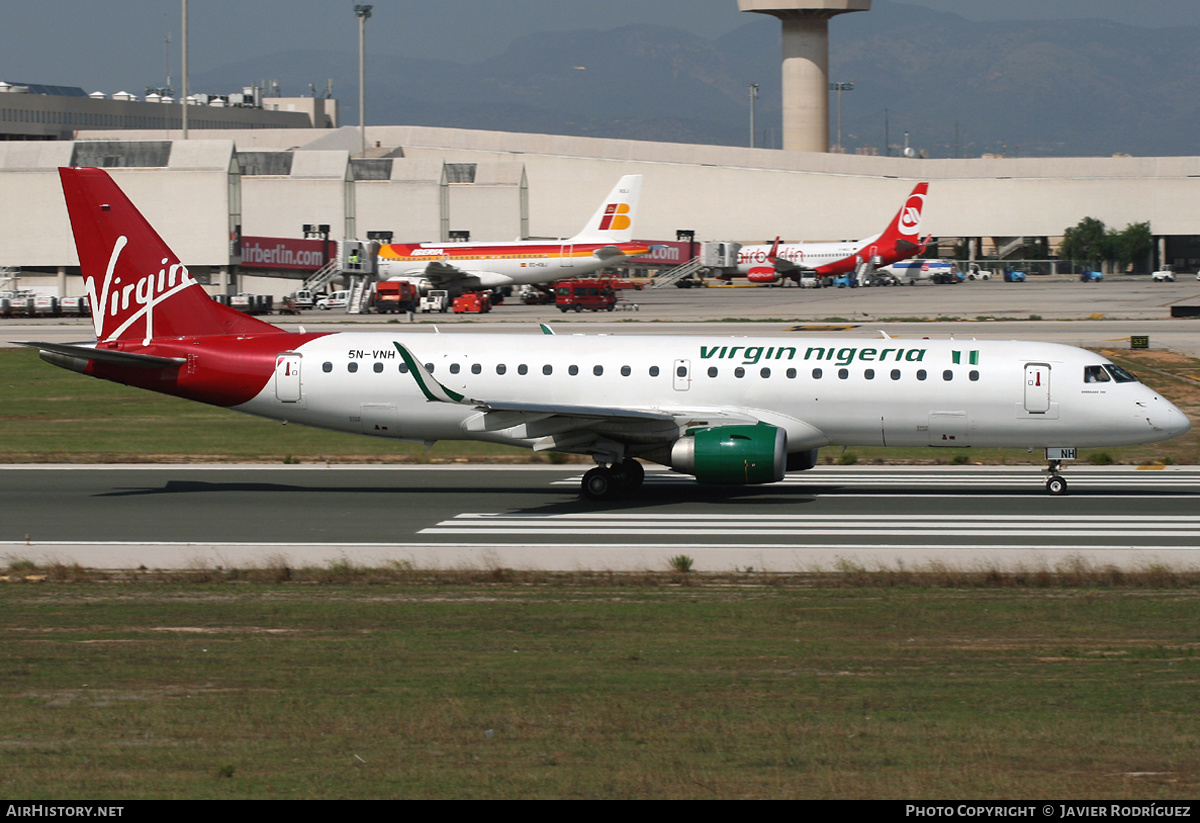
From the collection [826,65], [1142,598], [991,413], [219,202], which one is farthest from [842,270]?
[1142,598]

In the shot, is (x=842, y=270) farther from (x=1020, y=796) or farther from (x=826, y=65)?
(x=1020, y=796)

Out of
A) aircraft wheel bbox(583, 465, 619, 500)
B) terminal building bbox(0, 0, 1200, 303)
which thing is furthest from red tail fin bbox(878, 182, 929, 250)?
aircraft wheel bbox(583, 465, 619, 500)

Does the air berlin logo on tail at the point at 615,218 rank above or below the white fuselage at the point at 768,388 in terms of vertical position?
above

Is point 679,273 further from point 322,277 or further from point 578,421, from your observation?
point 578,421

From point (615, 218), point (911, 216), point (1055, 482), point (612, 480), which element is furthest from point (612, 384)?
point (911, 216)

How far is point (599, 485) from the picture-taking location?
28.6 metres

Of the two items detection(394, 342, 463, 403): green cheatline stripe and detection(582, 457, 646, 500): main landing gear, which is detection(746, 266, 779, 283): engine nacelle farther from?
detection(394, 342, 463, 403): green cheatline stripe

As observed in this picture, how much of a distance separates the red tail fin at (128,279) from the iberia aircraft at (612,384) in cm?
3

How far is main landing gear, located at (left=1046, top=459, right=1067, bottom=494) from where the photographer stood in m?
29.1

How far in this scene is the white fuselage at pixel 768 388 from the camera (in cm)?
2809

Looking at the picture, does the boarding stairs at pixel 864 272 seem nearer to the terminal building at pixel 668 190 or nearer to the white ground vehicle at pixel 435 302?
the terminal building at pixel 668 190

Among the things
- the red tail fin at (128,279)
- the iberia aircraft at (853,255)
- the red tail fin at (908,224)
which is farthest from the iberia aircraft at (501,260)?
the red tail fin at (128,279)

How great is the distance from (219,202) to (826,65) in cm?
8963

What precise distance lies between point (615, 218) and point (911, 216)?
3826cm
